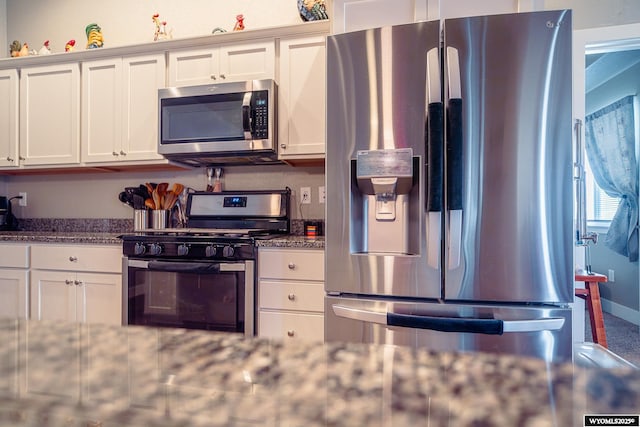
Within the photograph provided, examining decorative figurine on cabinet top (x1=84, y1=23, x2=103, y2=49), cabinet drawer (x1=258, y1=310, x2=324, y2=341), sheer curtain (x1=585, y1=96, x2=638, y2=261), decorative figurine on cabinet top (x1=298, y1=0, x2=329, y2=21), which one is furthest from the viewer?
sheer curtain (x1=585, y1=96, x2=638, y2=261)

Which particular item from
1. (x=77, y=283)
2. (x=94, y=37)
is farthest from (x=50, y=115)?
(x=77, y=283)

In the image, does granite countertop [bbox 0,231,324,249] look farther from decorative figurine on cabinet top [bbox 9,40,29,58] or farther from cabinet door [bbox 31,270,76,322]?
decorative figurine on cabinet top [bbox 9,40,29,58]

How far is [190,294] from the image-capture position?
6.56 ft

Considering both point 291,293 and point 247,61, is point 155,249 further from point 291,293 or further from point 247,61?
point 247,61

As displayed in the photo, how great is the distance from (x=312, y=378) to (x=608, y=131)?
484 centimetres

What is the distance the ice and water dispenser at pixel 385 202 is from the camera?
150 cm

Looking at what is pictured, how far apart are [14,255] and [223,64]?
189cm

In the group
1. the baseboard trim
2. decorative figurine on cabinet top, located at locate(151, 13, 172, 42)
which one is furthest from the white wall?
the baseboard trim

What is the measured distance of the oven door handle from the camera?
1.95m

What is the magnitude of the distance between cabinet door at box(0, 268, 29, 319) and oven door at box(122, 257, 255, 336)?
84 cm

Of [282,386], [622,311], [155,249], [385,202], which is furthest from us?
[622,311]

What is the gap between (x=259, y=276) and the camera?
1.96m

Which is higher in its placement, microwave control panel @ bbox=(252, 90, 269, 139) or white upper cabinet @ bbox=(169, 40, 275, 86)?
white upper cabinet @ bbox=(169, 40, 275, 86)

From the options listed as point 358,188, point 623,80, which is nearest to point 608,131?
point 623,80
